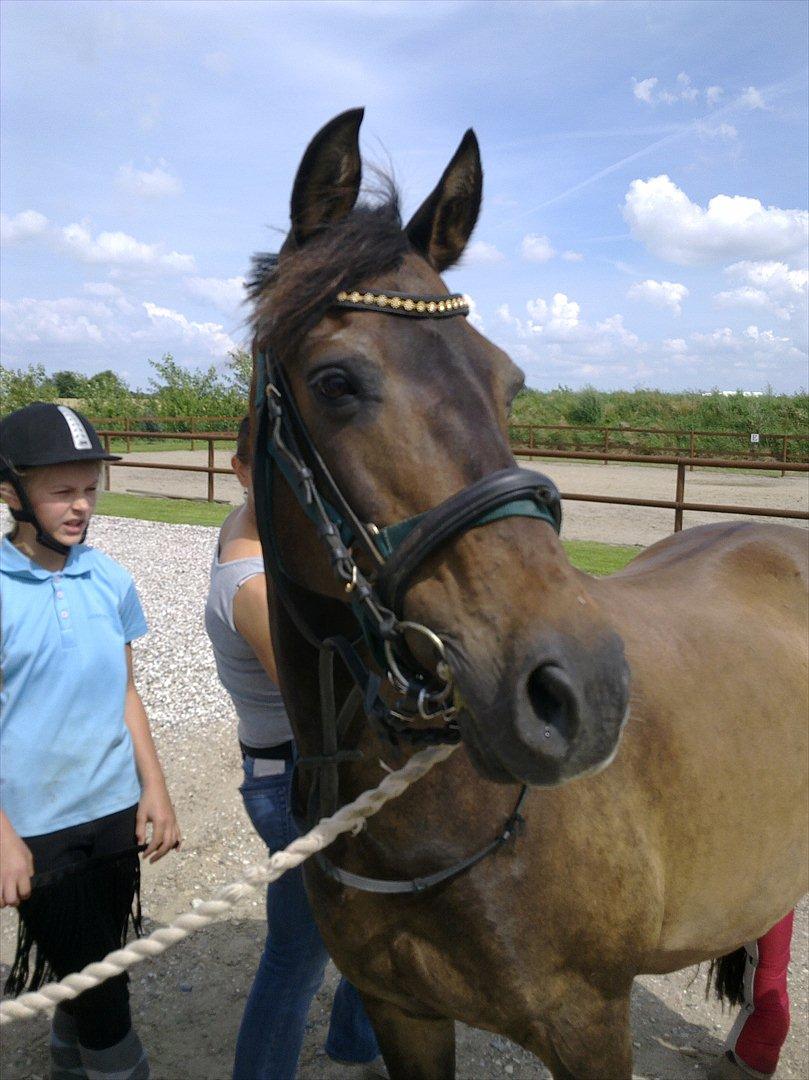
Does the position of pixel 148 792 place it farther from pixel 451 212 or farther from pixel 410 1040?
pixel 451 212

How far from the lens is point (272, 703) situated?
2576 mm

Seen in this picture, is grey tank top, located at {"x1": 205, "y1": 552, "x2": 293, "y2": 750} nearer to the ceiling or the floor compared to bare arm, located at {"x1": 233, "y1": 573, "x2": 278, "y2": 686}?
nearer to the floor

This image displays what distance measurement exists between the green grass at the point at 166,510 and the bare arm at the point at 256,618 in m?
11.5

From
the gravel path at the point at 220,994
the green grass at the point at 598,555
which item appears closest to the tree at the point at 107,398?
the green grass at the point at 598,555

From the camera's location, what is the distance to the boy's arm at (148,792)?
2.62 metres

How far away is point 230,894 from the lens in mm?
1672

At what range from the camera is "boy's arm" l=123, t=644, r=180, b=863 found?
2.62 m

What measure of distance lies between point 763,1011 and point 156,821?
87.0 inches

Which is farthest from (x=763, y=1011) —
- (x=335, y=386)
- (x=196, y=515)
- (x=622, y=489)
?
(x=622, y=489)

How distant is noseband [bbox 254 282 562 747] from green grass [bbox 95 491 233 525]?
12.2 metres

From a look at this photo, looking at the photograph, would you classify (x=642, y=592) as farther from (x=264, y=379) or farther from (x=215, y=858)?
(x=215, y=858)

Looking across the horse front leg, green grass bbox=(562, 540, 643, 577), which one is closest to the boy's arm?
the horse front leg

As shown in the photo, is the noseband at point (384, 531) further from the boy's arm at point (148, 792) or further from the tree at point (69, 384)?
the tree at point (69, 384)

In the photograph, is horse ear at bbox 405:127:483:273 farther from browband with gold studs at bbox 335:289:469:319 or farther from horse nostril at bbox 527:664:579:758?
horse nostril at bbox 527:664:579:758
